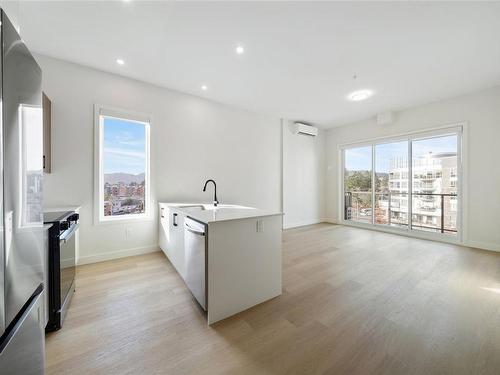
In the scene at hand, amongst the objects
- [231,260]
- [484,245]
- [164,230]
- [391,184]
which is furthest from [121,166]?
[484,245]

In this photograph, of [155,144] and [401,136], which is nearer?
[155,144]

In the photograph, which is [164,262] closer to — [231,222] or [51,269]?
[51,269]

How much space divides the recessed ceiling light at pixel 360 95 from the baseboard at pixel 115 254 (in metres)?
4.56

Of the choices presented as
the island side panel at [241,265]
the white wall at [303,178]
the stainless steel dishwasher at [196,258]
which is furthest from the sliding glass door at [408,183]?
the stainless steel dishwasher at [196,258]

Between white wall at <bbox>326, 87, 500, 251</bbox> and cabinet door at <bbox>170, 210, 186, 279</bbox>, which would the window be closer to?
cabinet door at <bbox>170, 210, 186, 279</bbox>

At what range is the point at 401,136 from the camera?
4664mm

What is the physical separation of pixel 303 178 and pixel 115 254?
468 cm

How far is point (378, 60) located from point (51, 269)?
427 centimetres

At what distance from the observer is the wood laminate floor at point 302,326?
51.8 inches

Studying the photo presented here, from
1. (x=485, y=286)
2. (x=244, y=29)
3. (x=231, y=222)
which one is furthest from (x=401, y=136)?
(x=231, y=222)

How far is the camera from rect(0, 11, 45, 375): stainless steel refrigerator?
0.72 m

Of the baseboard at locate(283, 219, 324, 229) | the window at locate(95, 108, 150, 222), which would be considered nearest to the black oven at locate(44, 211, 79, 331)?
the window at locate(95, 108, 150, 222)

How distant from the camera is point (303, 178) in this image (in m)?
5.70

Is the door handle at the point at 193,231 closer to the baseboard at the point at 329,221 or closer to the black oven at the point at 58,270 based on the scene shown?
the black oven at the point at 58,270
